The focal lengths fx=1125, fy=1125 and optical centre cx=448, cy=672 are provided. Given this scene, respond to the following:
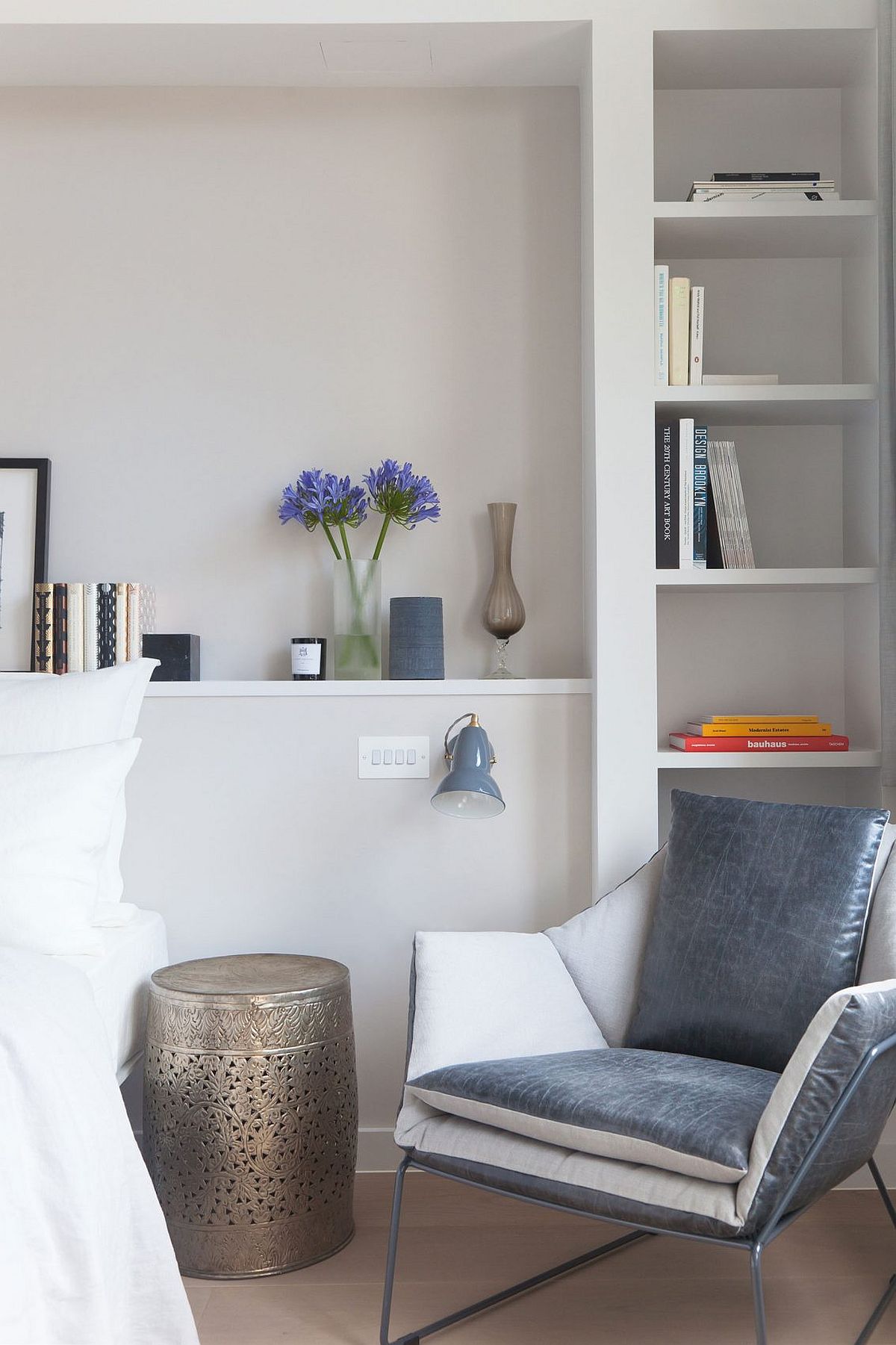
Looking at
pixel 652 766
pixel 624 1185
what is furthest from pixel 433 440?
pixel 624 1185

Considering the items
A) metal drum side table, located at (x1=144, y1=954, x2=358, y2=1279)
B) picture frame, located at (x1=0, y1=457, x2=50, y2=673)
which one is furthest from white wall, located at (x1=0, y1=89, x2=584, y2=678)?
metal drum side table, located at (x1=144, y1=954, x2=358, y2=1279)

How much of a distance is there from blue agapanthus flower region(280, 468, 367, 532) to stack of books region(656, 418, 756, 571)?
72cm

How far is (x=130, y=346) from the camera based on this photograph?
2.87 metres

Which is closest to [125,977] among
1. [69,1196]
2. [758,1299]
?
[69,1196]

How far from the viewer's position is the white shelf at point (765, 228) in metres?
2.60

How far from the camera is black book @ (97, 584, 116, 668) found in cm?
269

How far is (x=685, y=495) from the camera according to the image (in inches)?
104

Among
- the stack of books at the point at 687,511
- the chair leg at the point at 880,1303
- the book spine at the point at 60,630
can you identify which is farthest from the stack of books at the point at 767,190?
the chair leg at the point at 880,1303

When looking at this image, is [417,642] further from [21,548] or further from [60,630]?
[21,548]

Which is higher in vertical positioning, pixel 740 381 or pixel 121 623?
pixel 740 381

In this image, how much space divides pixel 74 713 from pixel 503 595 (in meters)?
1.05

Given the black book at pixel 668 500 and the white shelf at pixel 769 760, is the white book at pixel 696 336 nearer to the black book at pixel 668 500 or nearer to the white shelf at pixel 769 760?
the black book at pixel 668 500

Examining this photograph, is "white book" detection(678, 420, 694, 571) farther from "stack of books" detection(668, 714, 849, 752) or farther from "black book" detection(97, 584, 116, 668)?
"black book" detection(97, 584, 116, 668)

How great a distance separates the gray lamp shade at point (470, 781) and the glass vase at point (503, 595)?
370mm
